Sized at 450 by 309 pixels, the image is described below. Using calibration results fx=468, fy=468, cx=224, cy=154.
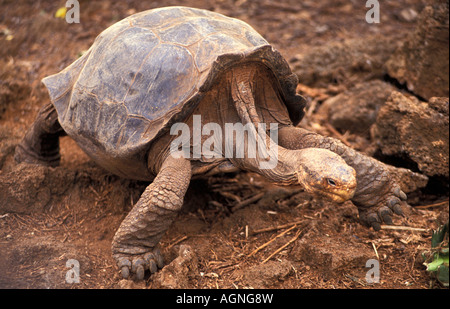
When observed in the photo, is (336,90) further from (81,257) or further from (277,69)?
(81,257)

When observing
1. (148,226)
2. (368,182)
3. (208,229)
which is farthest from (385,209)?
(148,226)

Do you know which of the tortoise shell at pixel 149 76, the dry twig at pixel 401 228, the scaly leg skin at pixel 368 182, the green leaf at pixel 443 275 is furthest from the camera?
the dry twig at pixel 401 228

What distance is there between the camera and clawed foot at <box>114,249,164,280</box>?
3.40 metres

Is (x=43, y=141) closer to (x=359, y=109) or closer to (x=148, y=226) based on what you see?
(x=148, y=226)

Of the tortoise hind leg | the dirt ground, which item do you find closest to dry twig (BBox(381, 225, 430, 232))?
the dirt ground

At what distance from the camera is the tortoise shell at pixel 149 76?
3607 millimetres

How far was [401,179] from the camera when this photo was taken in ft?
14.5

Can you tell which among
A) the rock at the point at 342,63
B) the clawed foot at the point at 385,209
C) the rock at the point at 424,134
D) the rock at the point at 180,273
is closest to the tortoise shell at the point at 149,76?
the rock at the point at 180,273

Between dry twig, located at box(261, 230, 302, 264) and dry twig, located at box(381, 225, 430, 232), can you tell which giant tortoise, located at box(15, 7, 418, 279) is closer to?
dry twig, located at box(381, 225, 430, 232)

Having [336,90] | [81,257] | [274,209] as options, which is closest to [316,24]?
[336,90]

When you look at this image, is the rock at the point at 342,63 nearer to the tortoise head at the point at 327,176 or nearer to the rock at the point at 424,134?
the rock at the point at 424,134

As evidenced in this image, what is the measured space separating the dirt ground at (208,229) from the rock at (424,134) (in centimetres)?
24

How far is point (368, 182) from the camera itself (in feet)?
12.3
